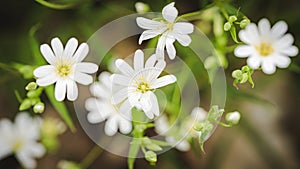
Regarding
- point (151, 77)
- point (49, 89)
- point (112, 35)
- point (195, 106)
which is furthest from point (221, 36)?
point (112, 35)

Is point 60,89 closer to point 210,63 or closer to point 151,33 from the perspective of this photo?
point 151,33

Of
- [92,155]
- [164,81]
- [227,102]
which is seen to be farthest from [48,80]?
[92,155]

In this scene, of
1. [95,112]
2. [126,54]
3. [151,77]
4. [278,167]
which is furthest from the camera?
[126,54]

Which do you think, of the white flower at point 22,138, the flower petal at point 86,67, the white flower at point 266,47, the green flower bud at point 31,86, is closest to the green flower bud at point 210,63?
the white flower at point 266,47

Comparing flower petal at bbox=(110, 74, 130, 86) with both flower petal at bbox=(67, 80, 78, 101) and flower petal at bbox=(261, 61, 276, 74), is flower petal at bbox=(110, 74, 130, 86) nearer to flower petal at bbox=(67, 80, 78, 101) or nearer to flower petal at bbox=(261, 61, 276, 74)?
flower petal at bbox=(67, 80, 78, 101)

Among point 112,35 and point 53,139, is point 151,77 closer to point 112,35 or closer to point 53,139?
point 53,139

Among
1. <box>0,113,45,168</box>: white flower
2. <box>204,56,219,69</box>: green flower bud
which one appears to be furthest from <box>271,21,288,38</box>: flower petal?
<box>0,113,45,168</box>: white flower
